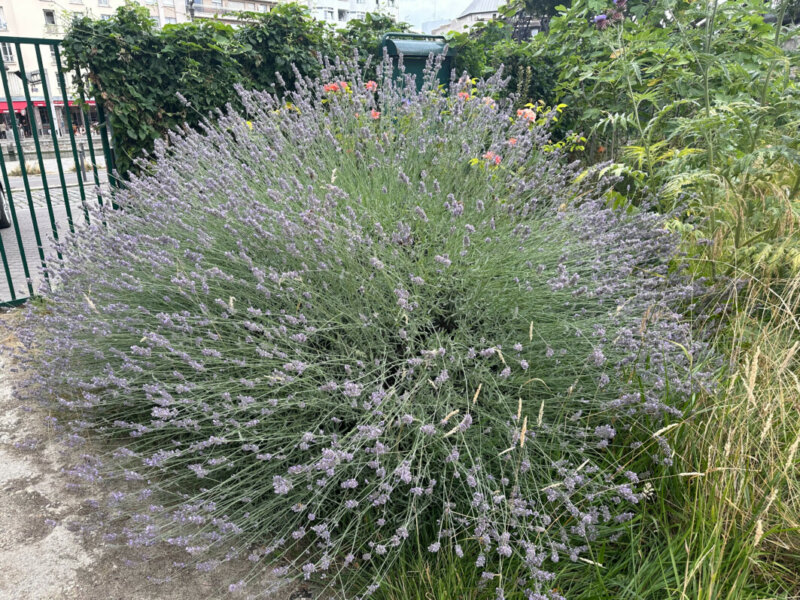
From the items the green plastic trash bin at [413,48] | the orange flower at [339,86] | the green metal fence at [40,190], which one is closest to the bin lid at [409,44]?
the green plastic trash bin at [413,48]

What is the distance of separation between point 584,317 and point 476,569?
1021mm

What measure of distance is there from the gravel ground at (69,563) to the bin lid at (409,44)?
4742mm

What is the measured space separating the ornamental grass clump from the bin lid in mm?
3248

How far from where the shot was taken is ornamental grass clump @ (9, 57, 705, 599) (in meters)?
1.56

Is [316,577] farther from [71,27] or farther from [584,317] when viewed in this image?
[71,27]

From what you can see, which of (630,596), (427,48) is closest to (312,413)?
(630,596)

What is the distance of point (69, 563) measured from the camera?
1700 millimetres

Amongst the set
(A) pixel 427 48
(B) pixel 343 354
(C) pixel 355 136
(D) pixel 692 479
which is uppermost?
(A) pixel 427 48

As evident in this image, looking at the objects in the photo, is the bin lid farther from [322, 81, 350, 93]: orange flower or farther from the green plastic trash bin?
[322, 81, 350, 93]: orange flower

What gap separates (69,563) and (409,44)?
17.1 ft

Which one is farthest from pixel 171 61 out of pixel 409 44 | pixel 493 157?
pixel 493 157

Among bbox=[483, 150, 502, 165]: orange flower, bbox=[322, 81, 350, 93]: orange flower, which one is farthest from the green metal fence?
bbox=[483, 150, 502, 165]: orange flower

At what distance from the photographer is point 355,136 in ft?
8.84

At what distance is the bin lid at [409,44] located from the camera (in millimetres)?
5289
